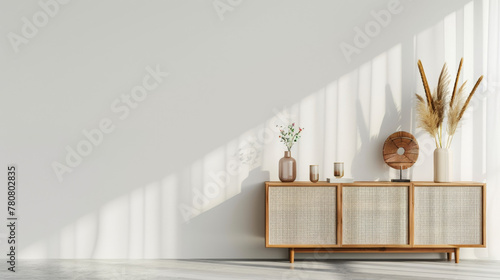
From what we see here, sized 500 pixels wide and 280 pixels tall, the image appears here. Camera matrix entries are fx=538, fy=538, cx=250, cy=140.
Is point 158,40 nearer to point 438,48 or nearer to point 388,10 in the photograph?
point 388,10

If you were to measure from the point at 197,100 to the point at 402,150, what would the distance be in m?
1.72

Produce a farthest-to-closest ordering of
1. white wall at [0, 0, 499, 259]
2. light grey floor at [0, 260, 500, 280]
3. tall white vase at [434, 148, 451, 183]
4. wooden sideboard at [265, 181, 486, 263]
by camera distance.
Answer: white wall at [0, 0, 499, 259] → tall white vase at [434, 148, 451, 183] → wooden sideboard at [265, 181, 486, 263] → light grey floor at [0, 260, 500, 280]

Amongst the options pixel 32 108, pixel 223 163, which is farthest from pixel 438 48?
pixel 32 108

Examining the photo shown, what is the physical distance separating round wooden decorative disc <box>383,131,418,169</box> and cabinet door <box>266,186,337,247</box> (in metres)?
0.65

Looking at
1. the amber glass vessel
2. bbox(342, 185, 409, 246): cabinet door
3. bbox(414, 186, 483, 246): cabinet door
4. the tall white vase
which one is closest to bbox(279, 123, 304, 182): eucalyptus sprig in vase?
the amber glass vessel

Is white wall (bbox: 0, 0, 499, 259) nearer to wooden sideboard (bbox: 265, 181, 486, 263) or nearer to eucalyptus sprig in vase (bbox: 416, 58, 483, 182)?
eucalyptus sprig in vase (bbox: 416, 58, 483, 182)

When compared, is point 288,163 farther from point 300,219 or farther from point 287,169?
point 300,219

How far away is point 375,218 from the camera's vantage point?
414cm

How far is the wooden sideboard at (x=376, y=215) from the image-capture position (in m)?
4.12

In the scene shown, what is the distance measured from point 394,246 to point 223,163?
1511 mm

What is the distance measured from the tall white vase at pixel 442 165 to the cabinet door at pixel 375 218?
318 mm

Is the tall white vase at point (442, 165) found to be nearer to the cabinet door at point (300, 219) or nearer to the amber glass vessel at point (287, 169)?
the cabinet door at point (300, 219)

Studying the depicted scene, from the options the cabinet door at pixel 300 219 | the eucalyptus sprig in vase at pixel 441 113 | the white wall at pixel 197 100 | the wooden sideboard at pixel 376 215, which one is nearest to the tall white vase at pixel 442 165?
the eucalyptus sprig in vase at pixel 441 113

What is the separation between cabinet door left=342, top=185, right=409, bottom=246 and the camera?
4.13 m
